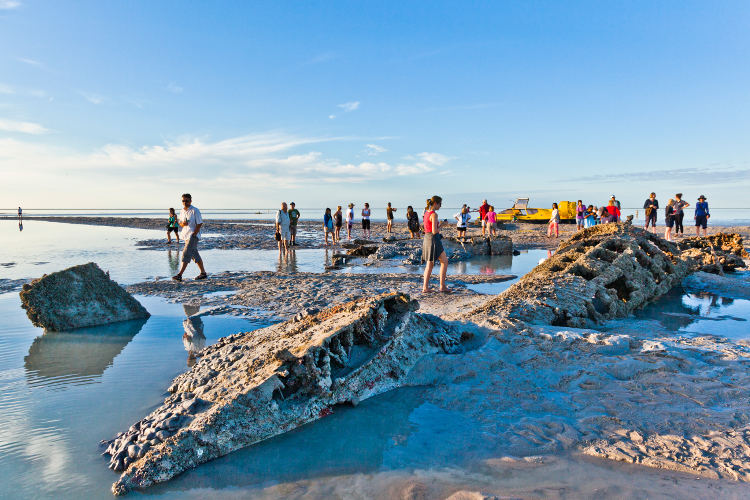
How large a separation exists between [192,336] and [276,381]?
9.46 ft

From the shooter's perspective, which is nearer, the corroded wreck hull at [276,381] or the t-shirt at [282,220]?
the corroded wreck hull at [276,381]

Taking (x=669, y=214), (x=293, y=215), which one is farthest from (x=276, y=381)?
(x=669, y=214)

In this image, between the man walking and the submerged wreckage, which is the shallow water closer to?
the submerged wreckage

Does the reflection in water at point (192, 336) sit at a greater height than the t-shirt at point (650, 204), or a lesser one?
lesser

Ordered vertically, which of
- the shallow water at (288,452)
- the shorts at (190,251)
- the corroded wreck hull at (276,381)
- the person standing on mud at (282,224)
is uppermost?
the person standing on mud at (282,224)

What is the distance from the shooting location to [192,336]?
18.1ft

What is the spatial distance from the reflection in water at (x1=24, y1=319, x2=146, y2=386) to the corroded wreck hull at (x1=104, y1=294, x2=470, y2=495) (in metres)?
1.22

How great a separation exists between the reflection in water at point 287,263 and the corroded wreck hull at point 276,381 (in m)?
7.39

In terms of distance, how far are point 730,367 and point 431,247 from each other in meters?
4.79

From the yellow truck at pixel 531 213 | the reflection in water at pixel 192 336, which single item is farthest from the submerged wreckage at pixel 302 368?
the yellow truck at pixel 531 213

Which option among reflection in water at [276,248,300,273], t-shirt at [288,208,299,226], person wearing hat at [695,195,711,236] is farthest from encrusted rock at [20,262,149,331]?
person wearing hat at [695,195,711,236]

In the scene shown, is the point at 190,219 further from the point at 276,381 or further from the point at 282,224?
the point at 276,381

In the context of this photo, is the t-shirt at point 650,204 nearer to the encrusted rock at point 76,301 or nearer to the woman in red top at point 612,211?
the woman in red top at point 612,211

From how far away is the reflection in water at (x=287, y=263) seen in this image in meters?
11.9
